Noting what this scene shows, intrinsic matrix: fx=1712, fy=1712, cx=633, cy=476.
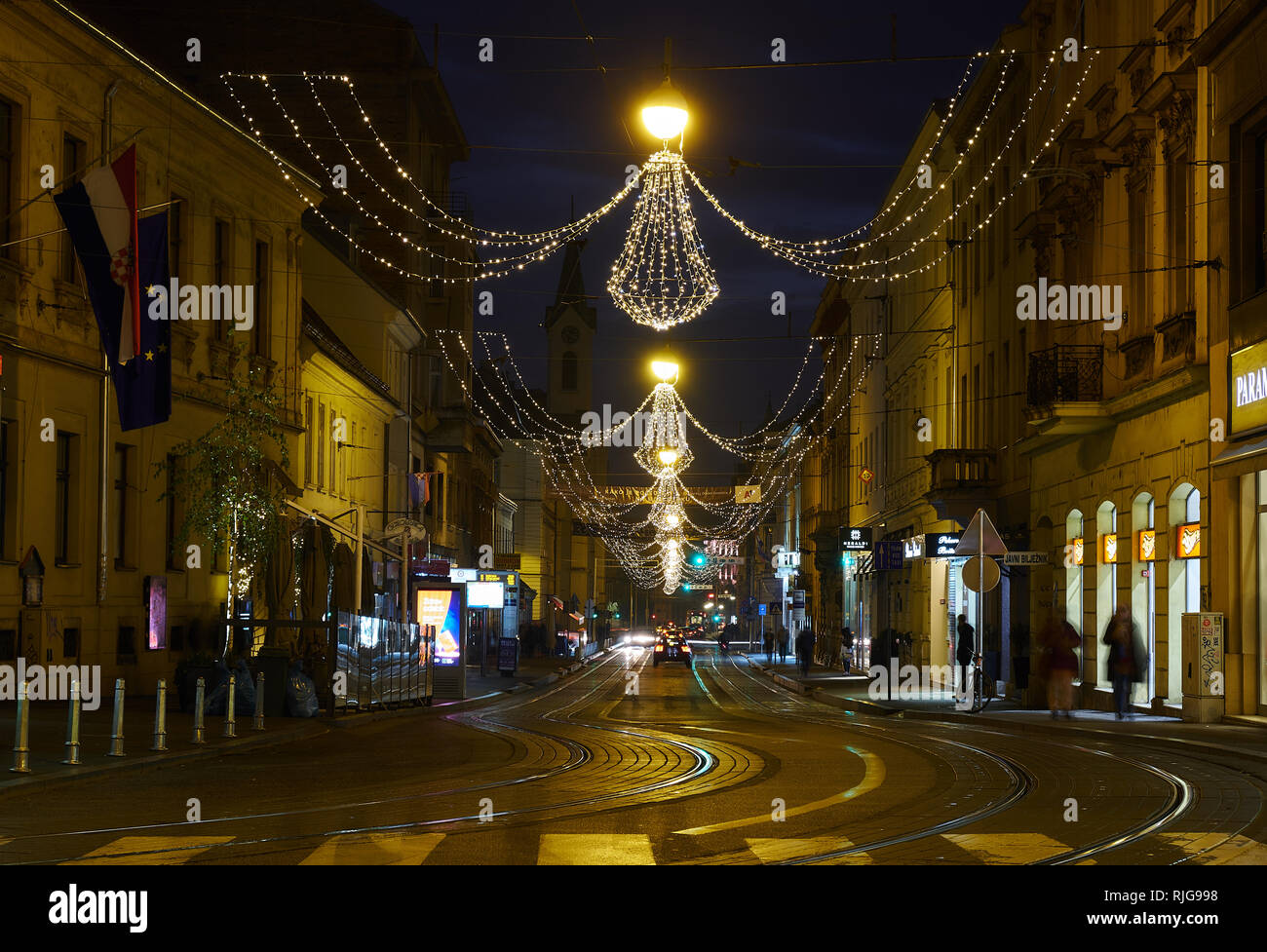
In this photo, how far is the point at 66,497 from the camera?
27984mm

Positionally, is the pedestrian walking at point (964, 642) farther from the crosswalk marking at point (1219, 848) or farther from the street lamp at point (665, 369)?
the crosswalk marking at point (1219, 848)

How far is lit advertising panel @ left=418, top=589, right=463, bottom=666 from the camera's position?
38500 mm

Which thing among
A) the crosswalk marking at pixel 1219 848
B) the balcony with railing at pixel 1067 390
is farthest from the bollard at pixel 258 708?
the balcony with railing at pixel 1067 390

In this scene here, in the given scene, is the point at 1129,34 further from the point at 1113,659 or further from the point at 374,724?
the point at 374,724

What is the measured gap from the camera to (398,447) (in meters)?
57.8

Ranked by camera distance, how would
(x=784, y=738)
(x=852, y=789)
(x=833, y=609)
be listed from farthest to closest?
(x=833, y=609) → (x=784, y=738) → (x=852, y=789)

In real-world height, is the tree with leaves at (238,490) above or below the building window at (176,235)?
below

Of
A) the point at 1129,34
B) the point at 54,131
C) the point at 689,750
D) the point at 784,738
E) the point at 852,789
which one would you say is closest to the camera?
the point at 852,789

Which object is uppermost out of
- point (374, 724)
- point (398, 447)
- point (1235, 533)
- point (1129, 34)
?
point (1129, 34)

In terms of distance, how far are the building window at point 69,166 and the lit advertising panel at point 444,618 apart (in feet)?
43.9

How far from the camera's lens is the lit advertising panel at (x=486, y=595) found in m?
51.2
